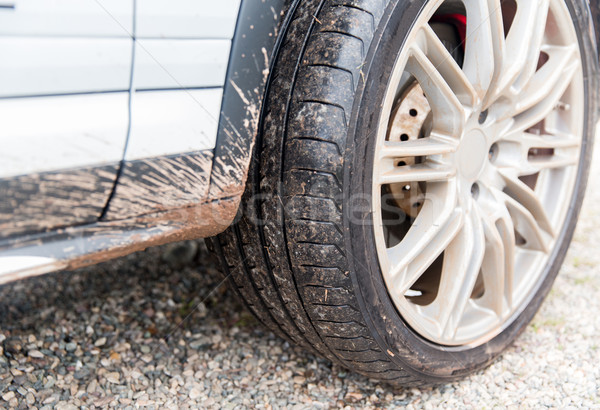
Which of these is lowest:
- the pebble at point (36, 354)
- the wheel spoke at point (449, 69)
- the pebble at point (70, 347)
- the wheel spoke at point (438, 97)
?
the pebble at point (36, 354)

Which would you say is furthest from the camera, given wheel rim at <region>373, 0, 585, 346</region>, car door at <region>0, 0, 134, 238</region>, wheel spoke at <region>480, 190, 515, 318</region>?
wheel spoke at <region>480, 190, 515, 318</region>

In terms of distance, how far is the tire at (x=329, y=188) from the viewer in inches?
50.7

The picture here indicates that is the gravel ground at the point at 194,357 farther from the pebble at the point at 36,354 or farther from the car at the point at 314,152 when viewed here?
the car at the point at 314,152

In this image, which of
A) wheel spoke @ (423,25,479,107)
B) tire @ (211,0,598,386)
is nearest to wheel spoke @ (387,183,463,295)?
tire @ (211,0,598,386)

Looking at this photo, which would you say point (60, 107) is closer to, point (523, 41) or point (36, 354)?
point (36, 354)

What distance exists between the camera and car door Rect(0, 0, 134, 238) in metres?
0.96

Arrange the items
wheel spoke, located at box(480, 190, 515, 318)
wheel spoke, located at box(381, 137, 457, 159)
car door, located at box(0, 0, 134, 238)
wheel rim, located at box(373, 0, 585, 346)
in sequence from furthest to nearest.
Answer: wheel spoke, located at box(480, 190, 515, 318), wheel rim, located at box(373, 0, 585, 346), wheel spoke, located at box(381, 137, 457, 159), car door, located at box(0, 0, 134, 238)

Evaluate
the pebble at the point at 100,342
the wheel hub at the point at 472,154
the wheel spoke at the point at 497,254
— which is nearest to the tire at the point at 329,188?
the wheel hub at the point at 472,154

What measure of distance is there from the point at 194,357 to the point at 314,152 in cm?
96

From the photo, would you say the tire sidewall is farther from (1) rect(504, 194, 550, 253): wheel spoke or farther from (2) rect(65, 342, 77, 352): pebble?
(2) rect(65, 342, 77, 352): pebble

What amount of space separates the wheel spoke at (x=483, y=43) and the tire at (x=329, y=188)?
0.63 ft

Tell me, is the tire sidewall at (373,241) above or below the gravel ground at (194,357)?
above

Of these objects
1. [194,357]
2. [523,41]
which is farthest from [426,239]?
[194,357]

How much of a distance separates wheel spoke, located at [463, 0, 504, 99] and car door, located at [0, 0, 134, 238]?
0.99 meters
